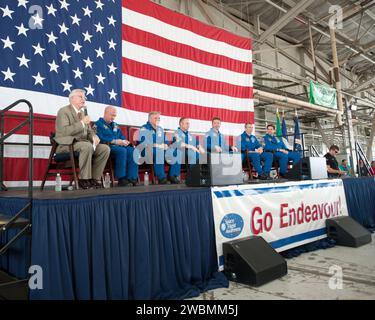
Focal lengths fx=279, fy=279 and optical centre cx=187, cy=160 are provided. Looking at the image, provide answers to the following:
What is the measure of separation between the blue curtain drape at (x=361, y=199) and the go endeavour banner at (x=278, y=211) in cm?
25

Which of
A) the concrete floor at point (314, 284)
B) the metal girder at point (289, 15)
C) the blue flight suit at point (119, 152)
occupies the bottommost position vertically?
the concrete floor at point (314, 284)

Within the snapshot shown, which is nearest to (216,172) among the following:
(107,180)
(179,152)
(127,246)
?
(127,246)

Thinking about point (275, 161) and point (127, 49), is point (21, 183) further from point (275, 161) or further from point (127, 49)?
point (275, 161)

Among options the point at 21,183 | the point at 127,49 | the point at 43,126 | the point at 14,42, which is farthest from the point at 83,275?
the point at 127,49

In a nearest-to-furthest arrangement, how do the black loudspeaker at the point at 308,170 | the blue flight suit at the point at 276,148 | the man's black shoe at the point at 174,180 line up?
1. the black loudspeaker at the point at 308,170
2. the man's black shoe at the point at 174,180
3. the blue flight suit at the point at 276,148

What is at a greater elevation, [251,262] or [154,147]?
[154,147]

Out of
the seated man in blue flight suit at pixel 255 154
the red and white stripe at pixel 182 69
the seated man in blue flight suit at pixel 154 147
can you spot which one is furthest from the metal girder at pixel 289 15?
the seated man in blue flight suit at pixel 154 147

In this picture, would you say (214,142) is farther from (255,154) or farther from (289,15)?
(289,15)

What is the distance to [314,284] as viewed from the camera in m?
2.04

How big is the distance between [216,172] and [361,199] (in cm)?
295

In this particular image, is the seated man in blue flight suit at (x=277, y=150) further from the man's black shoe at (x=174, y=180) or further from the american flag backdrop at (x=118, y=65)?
the man's black shoe at (x=174, y=180)

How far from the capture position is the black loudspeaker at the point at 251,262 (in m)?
2.04

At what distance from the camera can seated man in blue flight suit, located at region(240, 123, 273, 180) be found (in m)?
4.46

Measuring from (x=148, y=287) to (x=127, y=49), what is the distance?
12.0 ft
